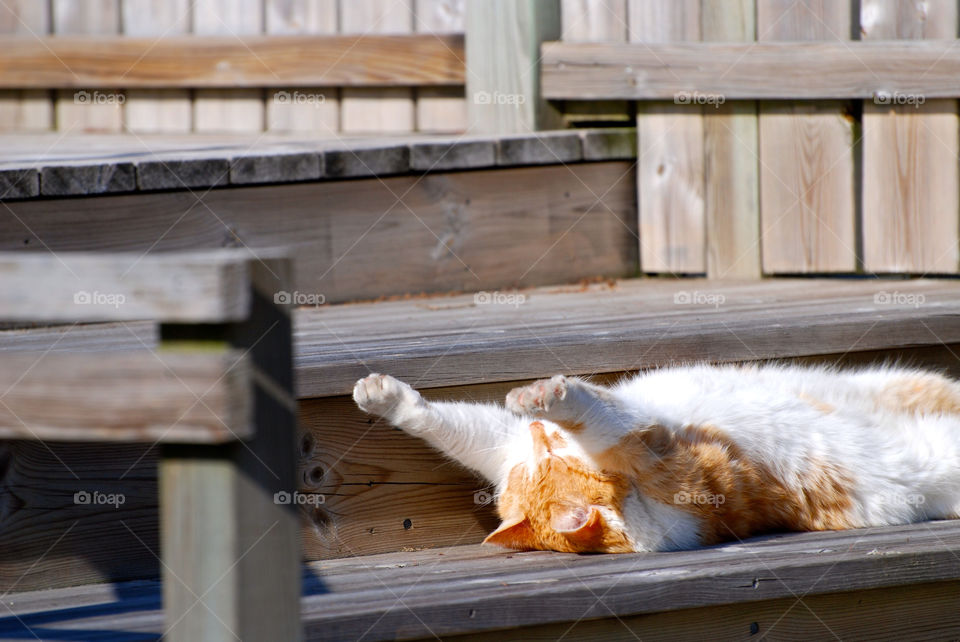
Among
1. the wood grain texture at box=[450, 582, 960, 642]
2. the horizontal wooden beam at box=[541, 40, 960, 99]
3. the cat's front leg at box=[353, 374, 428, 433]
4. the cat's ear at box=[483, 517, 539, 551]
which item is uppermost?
the horizontal wooden beam at box=[541, 40, 960, 99]

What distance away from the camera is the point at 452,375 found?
233cm

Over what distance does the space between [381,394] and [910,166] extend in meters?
2.03

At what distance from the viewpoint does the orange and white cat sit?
6.93ft

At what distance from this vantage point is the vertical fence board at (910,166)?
3.13m

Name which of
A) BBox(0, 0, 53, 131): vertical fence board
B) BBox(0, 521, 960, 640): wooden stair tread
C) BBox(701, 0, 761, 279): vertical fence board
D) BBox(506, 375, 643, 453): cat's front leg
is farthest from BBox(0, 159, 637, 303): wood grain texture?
BBox(0, 0, 53, 131): vertical fence board

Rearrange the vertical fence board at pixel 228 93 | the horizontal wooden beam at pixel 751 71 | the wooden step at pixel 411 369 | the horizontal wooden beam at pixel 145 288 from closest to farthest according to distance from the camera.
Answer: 1. the horizontal wooden beam at pixel 145 288
2. the wooden step at pixel 411 369
3. the horizontal wooden beam at pixel 751 71
4. the vertical fence board at pixel 228 93

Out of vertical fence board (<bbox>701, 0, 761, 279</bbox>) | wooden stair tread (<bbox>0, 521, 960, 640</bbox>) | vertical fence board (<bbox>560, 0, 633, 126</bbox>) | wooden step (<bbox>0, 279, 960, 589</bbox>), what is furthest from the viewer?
vertical fence board (<bbox>560, 0, 633, 126</bbox>)

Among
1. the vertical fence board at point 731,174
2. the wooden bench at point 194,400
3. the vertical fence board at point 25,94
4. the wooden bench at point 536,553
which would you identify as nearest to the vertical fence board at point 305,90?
the vertical fence board at point 25,94

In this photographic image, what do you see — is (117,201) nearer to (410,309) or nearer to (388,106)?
(410,309)

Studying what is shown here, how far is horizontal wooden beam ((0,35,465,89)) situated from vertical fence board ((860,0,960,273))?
5.29 ft

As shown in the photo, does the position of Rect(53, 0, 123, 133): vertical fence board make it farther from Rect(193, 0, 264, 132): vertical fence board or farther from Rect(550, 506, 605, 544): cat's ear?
Rect(550, 506, 605, 544): cat's ear

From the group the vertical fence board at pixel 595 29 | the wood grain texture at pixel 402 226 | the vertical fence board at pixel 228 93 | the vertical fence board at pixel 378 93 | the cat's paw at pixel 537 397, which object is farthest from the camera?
the vertical fence board at pixel 228 93

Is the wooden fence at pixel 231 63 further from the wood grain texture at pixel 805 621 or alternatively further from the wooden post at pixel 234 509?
the wooden post at pixel 234 509

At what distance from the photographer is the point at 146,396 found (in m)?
1.16
